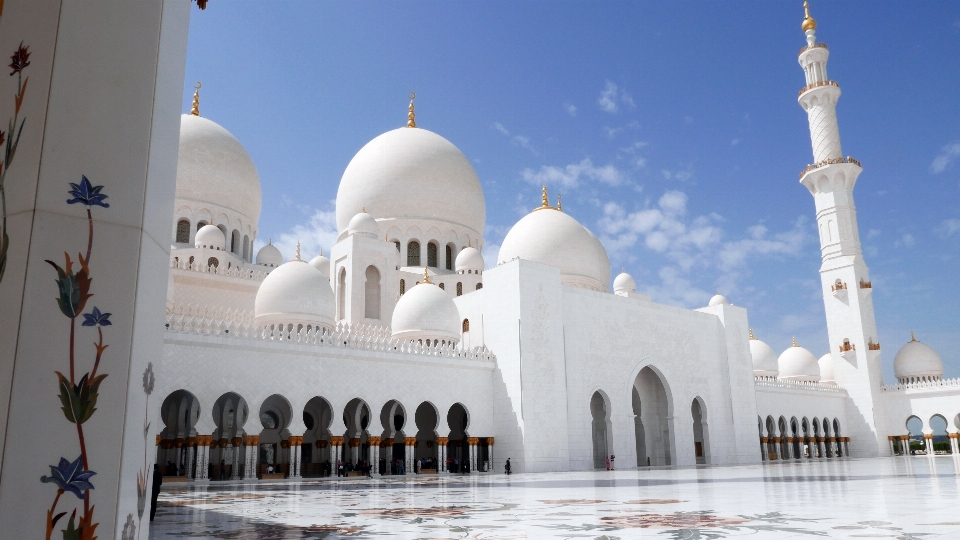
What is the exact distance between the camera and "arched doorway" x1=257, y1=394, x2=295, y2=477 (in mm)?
16094

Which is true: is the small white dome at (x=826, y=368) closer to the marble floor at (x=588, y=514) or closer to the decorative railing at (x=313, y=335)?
the decorative railing at (x=313, y=335)

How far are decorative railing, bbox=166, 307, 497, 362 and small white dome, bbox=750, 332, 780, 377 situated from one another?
1490 centimetres

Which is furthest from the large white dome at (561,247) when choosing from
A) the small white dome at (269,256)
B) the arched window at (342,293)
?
the small white dome at (269,256)

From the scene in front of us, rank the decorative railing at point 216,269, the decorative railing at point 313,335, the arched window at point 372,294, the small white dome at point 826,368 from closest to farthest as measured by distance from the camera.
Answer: the decorative railing at point 313,335, the decorative railing at point 216,269, the arched window at point 372,294, the small white dome at point 826,368

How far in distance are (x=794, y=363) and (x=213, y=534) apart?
2947 centimetres

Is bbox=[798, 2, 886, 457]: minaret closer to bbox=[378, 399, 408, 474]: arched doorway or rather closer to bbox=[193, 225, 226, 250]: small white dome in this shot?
bbox=[378, 399, 408, 474]: arched doorway

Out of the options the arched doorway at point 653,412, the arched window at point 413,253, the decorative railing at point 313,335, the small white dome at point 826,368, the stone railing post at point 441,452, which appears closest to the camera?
the decorative railing at point 313,335

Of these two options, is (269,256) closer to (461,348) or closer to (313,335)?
(461,348)

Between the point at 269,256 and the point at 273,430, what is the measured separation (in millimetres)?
7870

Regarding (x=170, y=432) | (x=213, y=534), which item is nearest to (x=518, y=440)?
(x=170, y=432)

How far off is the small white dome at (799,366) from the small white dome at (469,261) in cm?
1534

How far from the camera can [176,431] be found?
15906 mm

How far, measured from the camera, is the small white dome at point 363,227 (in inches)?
799

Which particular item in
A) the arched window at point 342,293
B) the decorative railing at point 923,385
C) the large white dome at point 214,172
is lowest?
the decorative railing at point 923,385
